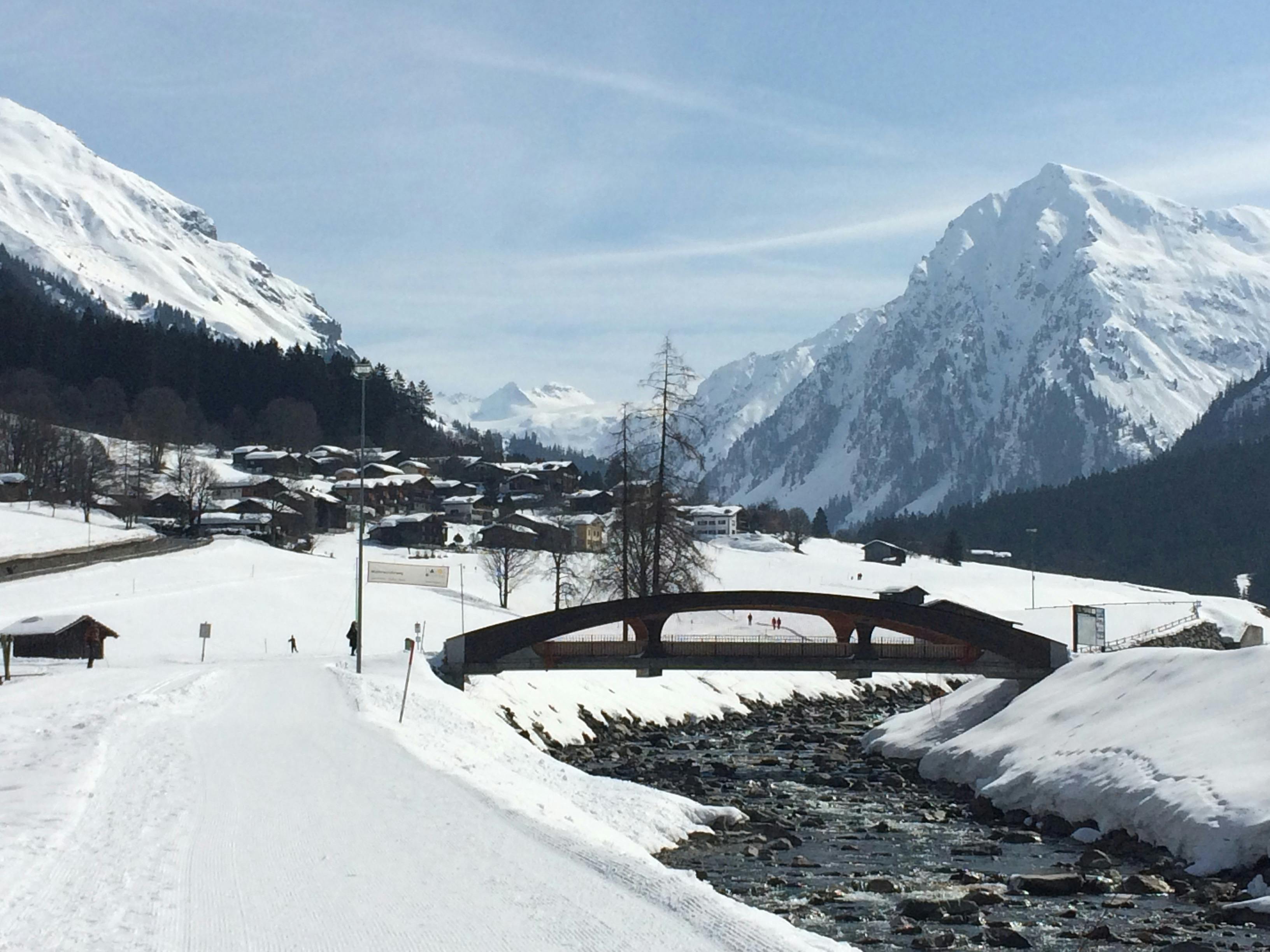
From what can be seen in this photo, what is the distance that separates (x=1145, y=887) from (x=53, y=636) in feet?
131

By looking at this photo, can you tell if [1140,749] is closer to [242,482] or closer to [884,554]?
[242,482]

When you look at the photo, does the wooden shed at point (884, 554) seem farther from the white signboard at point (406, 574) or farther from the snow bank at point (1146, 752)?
the snow bank at point (1146, 752)

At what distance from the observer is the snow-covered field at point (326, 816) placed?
14109 mm

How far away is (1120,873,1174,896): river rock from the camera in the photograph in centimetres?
2389

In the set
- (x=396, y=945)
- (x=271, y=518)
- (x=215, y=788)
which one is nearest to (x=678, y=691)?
(x=215, y=788)

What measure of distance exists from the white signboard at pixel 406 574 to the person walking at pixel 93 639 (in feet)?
33.6

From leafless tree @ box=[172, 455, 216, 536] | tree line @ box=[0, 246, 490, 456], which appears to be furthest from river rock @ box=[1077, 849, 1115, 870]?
tree line @ box=[0, 246, 490, 456]

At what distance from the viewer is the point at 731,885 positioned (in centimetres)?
2344

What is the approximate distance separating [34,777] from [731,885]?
38.9ft

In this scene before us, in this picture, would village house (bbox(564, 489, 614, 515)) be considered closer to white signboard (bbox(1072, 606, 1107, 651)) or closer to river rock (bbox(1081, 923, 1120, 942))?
white signboard (bbox(1072, 606, 1107, 651))

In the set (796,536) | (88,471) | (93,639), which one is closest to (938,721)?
(93,639)

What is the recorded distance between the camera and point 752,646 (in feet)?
158

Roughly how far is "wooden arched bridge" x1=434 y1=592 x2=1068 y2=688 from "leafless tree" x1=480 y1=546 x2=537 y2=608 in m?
38.4

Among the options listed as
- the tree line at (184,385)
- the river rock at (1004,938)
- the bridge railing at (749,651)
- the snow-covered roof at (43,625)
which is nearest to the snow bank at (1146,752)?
the bridge railing at (749,651)
